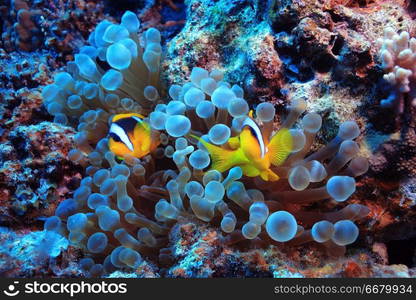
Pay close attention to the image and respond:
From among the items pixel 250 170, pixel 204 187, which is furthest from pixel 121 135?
pixel 250 170

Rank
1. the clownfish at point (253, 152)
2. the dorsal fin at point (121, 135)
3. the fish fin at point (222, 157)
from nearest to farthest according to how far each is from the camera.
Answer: the clownfish at point (253, 152) → the fish fin at point (222, 157) → the dorsal fin at point (121, 135)

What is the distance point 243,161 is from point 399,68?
87 cm

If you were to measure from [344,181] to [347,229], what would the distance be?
0.64 ft

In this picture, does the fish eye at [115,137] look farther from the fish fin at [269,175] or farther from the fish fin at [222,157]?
the fish fin at [269,175]

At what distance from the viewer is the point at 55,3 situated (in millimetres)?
3531

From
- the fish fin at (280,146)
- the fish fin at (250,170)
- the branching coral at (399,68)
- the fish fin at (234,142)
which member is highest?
the branching coral at (399,68)

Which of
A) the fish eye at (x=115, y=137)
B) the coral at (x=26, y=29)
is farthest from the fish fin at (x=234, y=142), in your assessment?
the coral at (x=26, y=29)

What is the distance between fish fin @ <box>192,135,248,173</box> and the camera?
1754 mm

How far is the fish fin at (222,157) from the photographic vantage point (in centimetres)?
175

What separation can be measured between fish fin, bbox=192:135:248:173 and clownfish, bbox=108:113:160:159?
1.57 feet

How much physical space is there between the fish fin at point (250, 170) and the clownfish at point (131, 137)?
26.3 inches

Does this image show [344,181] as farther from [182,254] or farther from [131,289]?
[131,289]

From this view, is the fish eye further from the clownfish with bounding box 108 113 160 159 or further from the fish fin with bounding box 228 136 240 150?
the fish fin with bounding box 228 136 240 150

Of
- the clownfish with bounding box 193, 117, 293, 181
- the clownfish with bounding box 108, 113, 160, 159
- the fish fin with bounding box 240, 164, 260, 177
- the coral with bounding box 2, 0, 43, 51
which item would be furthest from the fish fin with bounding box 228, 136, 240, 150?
the coral with bounding box 2, 0, 43, 51
